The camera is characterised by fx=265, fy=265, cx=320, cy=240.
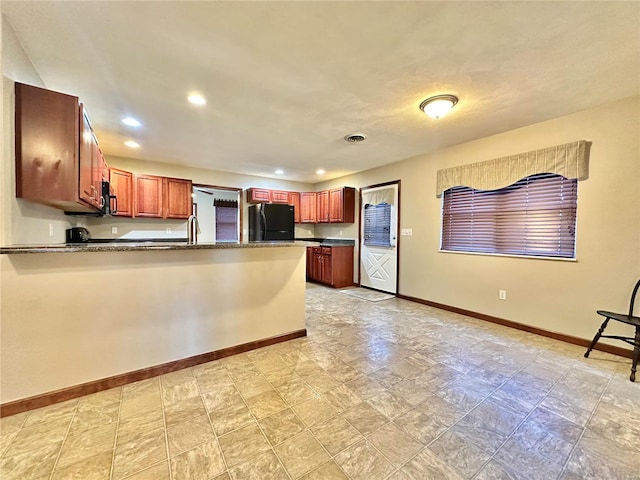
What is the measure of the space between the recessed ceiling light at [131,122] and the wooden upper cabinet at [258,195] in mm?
2725

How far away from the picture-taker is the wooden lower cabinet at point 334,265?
5680 mm

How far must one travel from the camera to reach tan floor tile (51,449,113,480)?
1.29 meters

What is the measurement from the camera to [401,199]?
4855mm

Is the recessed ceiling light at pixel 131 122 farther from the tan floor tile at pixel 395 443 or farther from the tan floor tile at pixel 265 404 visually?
the tan floor tile at pixel 395 443

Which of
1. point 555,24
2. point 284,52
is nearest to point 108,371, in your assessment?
point 284,52

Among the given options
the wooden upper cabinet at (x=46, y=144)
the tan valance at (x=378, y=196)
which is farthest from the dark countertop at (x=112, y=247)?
the tan valance at (x=378, y=196)

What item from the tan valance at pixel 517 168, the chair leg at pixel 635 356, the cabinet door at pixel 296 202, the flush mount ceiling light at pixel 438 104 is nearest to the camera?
the chair leg at pixel 635 356

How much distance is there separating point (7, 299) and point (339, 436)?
2.28m

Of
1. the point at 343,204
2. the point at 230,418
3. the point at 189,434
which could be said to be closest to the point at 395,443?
the point at 230,418

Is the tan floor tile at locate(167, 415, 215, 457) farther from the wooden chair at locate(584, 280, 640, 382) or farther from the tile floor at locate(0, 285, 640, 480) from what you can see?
the wooden chair at locate(584, 280, 640, 382)

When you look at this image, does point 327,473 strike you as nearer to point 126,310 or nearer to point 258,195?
point 126,310

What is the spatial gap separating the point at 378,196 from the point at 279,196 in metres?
2.30

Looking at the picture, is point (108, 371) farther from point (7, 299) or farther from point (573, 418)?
point (573, 418)

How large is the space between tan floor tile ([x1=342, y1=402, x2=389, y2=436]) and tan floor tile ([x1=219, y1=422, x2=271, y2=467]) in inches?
21.4
